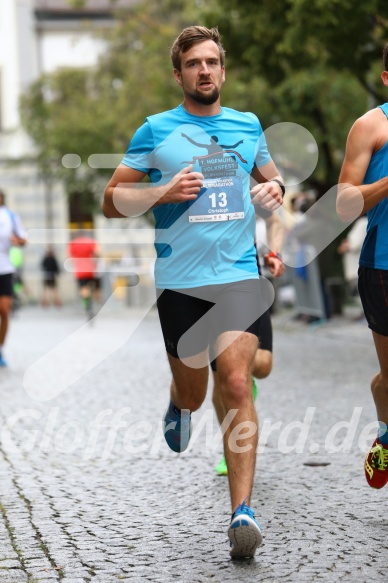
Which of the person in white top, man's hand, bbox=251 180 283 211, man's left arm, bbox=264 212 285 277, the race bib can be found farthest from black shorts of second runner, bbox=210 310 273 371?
the person in white top

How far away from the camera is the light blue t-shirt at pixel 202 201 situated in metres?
5.04

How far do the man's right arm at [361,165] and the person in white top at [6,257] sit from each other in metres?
8.34

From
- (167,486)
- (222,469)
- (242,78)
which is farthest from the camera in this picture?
(242,78)

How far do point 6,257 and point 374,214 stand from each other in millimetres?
8465

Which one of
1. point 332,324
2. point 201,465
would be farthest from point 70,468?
point 332,324

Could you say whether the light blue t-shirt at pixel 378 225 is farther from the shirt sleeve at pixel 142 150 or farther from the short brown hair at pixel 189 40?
the shirt sleeve at pixel 142 150

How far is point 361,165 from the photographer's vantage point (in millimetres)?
4938

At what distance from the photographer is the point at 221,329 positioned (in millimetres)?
5012

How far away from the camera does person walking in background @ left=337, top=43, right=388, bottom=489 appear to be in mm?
→ 4914

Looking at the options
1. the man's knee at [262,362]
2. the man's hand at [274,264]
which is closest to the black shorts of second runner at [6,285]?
the man's knee at [262,362]

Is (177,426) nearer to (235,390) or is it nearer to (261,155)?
(235,390)

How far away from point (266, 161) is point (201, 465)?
210 centimetres

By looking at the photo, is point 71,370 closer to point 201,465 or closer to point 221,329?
point 201,465

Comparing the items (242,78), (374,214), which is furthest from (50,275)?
(374,214)
